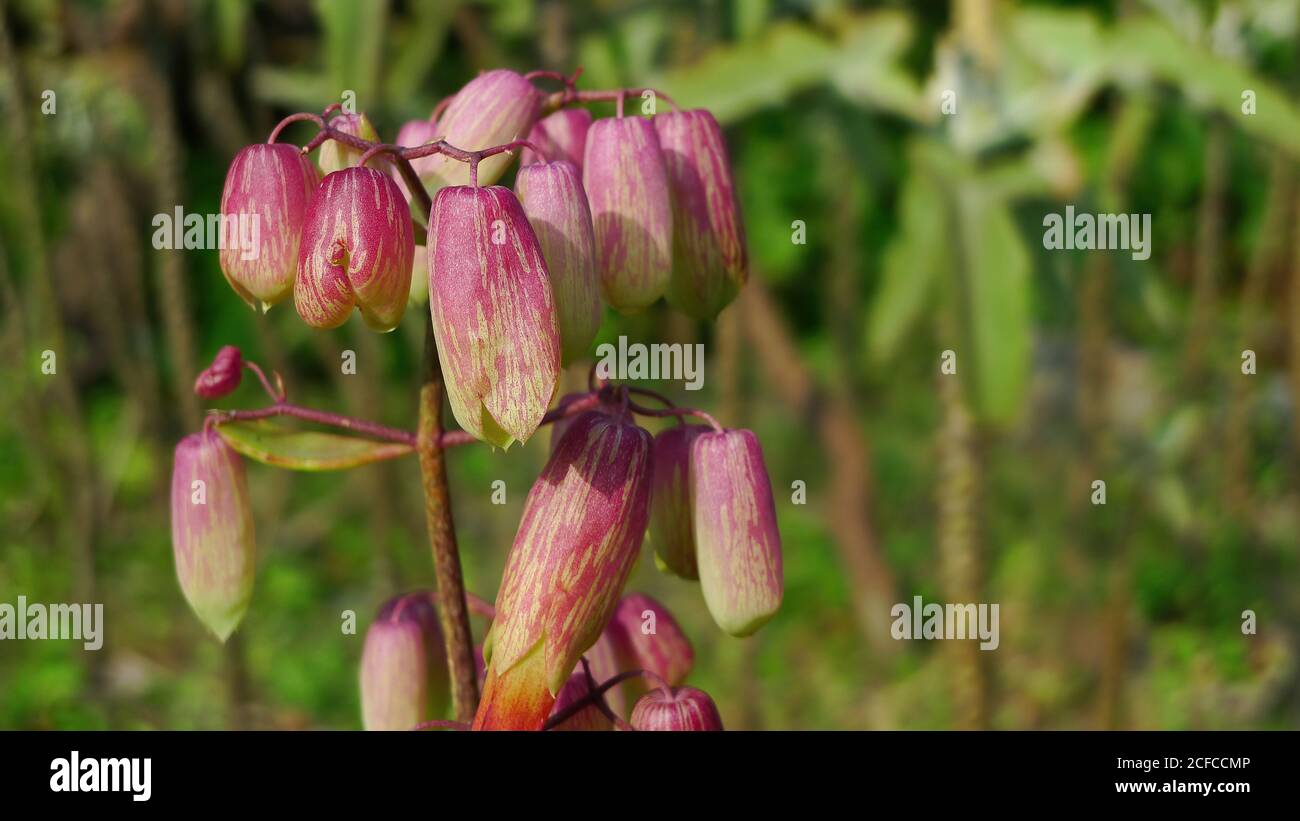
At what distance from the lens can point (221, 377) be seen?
0.52 m

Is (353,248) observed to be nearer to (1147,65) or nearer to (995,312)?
(995,312)

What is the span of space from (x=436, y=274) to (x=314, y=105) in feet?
4.45

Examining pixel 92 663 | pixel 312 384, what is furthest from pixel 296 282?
pixel 312 384

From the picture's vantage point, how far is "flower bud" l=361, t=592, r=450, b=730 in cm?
53

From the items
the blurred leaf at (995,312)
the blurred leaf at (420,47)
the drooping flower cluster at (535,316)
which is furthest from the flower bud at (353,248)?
the blurred leaf at (420,47)

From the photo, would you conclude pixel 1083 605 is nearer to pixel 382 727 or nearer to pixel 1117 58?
pixel 1117 58

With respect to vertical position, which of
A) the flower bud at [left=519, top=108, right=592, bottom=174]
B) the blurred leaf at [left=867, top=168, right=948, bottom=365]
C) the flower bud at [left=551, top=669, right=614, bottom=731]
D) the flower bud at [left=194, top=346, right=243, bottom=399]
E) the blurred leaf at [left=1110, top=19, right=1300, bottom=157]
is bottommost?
the flower bud at [left=551, top=669, right=614, bottom=731]

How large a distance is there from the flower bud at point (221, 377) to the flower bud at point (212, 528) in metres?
0.03

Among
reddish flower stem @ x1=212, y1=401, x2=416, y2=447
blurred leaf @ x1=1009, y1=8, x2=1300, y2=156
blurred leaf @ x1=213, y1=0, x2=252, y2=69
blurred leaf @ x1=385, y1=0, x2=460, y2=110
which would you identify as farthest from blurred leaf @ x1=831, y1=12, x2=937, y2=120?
reddish flower stem @ x1=212, y1=401, x2=416, y2=447

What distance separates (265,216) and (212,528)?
0.13 m

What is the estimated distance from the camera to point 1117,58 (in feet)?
3.56

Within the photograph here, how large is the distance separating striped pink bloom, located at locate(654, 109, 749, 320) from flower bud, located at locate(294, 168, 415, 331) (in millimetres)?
112

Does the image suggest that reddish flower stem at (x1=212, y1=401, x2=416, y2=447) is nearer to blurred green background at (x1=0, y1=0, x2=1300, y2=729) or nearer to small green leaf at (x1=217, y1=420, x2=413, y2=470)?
small green leaf at (x1=217, y1=420, x2=413, y2=470)

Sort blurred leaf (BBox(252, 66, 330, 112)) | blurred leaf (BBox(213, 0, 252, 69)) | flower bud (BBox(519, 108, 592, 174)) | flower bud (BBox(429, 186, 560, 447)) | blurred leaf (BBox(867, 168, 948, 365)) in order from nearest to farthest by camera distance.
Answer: flower bud (BBox(429, 186, 560, 447))
flower bud (BBox(519, 108, 592, 174))
blurred leaf (BBox(867, 168, 948, 365))
blurred leaf (BBox(213, 0, 252, 69))
blurred leaf (BBox(252, 66, 330, 112))
